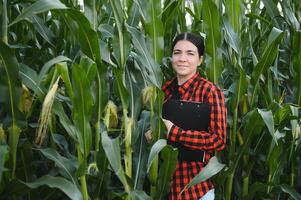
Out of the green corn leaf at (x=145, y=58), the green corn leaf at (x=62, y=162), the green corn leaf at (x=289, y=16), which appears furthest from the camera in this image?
the green corn leaf at (x=289, y=16)

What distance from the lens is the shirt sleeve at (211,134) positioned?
1.48 meters

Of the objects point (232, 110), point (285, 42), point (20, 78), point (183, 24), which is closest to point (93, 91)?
point (20, 78)

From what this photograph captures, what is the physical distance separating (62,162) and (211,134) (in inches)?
19.0

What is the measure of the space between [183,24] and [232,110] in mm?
499

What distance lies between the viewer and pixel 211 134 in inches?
59.2

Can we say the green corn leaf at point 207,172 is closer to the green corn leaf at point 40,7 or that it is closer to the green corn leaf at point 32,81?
the green corn leaf at point 32,81

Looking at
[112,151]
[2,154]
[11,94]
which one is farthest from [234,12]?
[2,154]

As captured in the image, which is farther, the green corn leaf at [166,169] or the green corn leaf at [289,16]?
the green corn leaf at [289,16]

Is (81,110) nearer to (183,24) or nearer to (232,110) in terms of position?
(232,110)

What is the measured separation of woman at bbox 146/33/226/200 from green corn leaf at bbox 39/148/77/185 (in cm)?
31

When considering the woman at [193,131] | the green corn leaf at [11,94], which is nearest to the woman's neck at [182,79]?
the woman at [193,131]

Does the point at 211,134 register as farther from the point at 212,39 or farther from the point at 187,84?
the point at 212,39

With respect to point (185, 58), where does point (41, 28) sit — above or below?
above

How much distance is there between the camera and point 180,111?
153 cm
